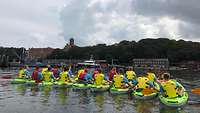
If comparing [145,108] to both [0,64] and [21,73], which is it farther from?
[0,64]

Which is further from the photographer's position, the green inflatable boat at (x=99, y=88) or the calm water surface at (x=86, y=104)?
the green inflatable boat at (x=99, y=88)

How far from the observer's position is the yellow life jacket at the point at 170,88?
24.7 m

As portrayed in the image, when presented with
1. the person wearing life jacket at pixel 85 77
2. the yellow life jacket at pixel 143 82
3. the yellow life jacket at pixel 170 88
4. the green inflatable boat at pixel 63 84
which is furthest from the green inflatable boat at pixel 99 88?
the yellow life jacket at pixel 170 88

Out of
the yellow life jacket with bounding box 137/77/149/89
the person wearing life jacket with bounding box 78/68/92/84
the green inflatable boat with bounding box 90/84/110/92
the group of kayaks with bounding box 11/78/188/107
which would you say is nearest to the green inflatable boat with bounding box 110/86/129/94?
the group of kayaks with bounding box 11/78/188/107

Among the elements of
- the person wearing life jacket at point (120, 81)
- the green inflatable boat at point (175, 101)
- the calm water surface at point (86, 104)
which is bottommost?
the calm water surface at point (86, 104)

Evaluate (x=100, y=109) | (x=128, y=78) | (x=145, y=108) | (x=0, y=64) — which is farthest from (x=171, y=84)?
(x=0, y=64)

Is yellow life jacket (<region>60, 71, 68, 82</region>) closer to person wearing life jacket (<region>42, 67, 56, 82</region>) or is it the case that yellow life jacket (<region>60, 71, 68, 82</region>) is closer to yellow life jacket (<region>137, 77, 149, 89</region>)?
person wearing life jacket (<region>42, 67, 56, 82</region>)

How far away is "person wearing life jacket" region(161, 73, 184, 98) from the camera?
81.2ft

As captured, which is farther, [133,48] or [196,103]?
[133,48]

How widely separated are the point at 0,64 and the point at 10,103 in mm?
109338

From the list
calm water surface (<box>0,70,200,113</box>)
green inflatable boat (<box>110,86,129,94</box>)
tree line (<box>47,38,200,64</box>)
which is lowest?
calm water surface (<box>0,70,200,113</box>)

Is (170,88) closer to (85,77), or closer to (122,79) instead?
(122,79)

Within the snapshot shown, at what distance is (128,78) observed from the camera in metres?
35.8

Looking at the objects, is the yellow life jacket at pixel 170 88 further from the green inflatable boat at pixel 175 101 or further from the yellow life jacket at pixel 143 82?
the yellow life jacket at pixel 143 82
